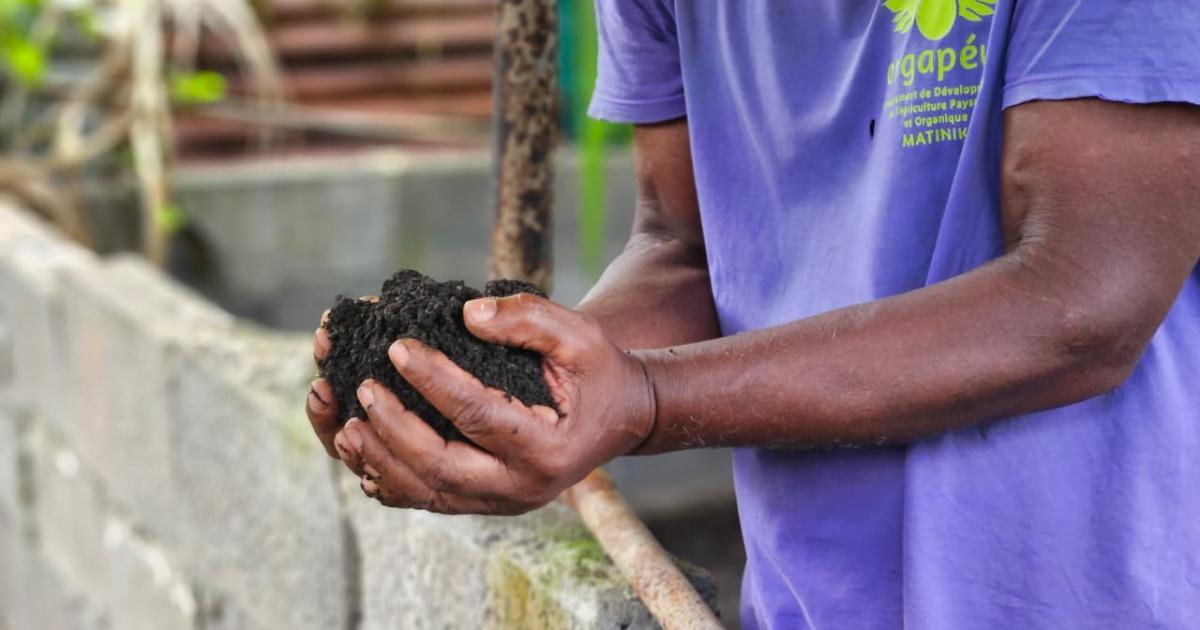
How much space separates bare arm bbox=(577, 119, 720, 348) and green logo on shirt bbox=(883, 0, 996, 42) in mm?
439

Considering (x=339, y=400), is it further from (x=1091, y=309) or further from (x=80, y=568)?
(x=80, y=568)

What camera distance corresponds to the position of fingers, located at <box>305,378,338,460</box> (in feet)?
4.29

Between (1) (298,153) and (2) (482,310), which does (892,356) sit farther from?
(1) (298,153)

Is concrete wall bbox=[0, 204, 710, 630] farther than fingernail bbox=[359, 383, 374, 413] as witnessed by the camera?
Yes

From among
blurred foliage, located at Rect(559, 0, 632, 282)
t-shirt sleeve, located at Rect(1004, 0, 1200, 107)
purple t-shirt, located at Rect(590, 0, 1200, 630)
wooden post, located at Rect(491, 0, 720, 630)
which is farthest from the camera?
blurred foliage, located at Rect(559, 0, 632, 282)

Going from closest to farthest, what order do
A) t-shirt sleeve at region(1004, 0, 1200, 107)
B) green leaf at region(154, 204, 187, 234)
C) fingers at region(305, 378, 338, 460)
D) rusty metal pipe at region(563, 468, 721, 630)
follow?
t-shirt sleeve at region(1004, 0, 1200, 107)
fingers at region(305, 378, 338, 460)
rusty metal pipe at region(563, 468, 721, 630)
green leaf at region(154, 204, 187, 234)

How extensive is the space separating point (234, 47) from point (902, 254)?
5.37m

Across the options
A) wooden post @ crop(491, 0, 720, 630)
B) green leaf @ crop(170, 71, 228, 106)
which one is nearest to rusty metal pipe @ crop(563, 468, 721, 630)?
wooden post @ crop(491, 0, 720, 630)

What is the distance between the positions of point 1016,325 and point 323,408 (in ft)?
2.04

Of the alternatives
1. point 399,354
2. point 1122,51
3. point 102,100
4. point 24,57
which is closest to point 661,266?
point 399,354

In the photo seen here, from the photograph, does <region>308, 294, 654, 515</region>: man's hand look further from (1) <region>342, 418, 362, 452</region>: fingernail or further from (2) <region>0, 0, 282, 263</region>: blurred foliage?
(2) <region>0, 0, 282, 263</region>: blurred foliage

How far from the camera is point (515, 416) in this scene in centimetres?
114

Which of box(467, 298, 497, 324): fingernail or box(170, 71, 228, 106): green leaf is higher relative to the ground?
box(467, 298, 497, 324): fingernail

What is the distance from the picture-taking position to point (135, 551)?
11.2ft
